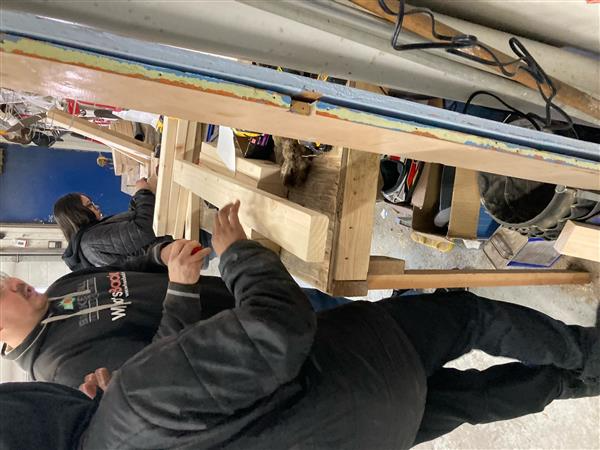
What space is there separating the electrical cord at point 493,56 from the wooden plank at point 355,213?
0.86 ft

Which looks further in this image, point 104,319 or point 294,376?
point 104,319

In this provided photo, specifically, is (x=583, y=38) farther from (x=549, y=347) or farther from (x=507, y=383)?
(x=507, y=383)

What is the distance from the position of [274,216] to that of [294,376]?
1.27ft

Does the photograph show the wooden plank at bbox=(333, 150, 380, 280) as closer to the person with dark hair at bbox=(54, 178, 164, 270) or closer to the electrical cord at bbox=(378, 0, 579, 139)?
the electrical cord at bbox=(378, 0, 579, 139)

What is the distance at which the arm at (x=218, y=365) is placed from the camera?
69cm

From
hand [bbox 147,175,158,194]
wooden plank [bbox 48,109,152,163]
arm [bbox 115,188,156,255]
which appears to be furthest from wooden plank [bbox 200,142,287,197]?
wooden plank [bbox 48,109,152,163]

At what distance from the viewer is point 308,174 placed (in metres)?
1.20

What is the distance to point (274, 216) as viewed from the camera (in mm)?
1037

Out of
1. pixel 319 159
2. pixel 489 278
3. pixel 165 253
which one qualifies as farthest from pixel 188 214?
pixel 489 278

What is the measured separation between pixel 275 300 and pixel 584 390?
0.95 meters

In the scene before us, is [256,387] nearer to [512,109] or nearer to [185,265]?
[185,265]

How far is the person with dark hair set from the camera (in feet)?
6.83

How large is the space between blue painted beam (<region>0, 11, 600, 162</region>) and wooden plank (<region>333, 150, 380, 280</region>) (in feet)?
1.34

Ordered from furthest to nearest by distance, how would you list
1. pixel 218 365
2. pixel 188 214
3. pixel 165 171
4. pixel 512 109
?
pixel 188 214, pixel 165 171, pixel 512 109, pixel 218 365
